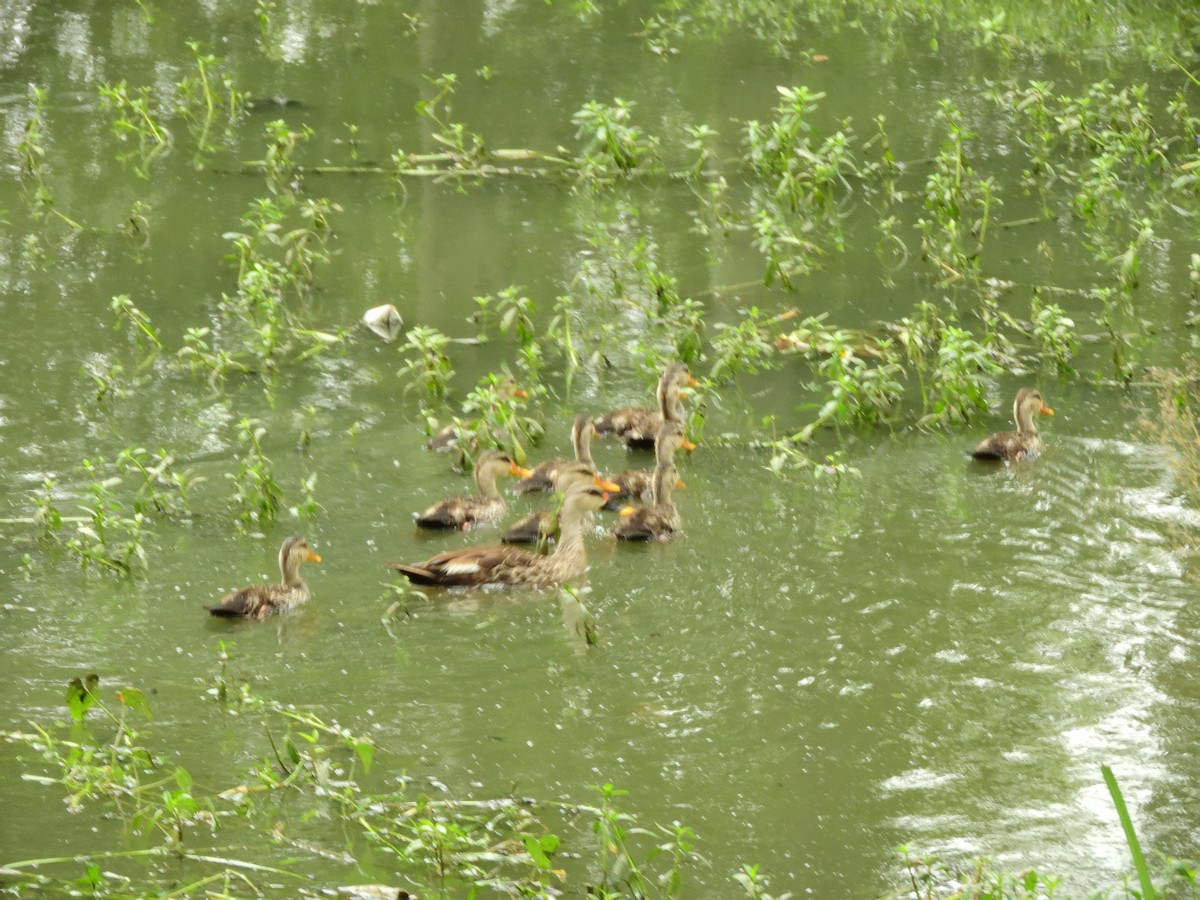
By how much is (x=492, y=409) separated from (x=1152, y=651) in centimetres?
335

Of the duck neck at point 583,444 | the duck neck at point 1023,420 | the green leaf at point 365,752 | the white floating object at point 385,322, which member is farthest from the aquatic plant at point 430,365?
the green leaf at point 365,752

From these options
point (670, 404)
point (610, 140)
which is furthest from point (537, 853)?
point (610, 140)

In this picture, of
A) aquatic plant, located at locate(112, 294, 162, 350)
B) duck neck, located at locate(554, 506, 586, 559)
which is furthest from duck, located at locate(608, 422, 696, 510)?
aquatic plant, located at locate(112, 294, 162, 350)

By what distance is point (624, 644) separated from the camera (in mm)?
6859

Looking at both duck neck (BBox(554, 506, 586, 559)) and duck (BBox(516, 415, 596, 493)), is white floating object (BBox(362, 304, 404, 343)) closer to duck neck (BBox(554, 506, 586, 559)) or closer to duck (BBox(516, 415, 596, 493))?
duck (BBox(516, 415, 596, 493))

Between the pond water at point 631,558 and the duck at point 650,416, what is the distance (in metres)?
0.12

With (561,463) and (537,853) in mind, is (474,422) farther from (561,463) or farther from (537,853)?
(537,853)

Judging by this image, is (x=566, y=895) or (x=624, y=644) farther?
(x=624, y=644)

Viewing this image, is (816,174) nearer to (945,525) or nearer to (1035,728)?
(945,525)

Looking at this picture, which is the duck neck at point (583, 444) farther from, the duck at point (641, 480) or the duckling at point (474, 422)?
the duckling at point (474, 422)

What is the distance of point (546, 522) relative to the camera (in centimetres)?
803

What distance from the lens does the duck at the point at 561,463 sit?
8477 millimetres

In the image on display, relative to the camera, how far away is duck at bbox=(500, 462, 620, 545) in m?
8.02

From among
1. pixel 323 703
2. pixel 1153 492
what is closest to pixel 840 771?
pixel 323 703
